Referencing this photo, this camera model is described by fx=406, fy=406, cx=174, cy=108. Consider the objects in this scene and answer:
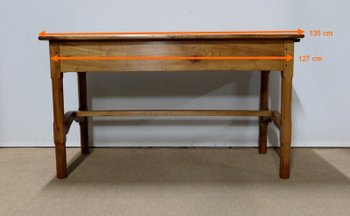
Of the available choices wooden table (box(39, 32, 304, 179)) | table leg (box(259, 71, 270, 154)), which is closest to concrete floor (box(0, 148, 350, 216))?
table leg (box(259, 71, 270, 154))

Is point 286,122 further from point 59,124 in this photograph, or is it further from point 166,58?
point 59,124

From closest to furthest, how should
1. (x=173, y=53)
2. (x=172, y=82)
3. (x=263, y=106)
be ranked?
(x=173, y=53)
(x=263, y=106)
(x=172, y=82)

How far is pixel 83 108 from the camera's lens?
86.0 inches

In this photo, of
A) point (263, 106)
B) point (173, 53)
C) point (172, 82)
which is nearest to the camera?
point (173, 53)

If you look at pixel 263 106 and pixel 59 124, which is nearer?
pixel 59 124

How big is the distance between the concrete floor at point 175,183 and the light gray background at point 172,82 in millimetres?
116

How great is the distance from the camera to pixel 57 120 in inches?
70.7

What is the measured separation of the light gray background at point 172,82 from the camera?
7.45ft

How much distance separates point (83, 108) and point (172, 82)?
529 mm

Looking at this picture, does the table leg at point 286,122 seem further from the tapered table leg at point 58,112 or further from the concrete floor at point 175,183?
the tapered table leg at point 58,112

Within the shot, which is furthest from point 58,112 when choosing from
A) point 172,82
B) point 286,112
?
point 286,112

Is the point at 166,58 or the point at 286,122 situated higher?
the point at 166,58

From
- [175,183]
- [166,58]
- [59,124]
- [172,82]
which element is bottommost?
[175,183]

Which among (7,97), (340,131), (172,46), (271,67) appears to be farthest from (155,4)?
(340,131)
